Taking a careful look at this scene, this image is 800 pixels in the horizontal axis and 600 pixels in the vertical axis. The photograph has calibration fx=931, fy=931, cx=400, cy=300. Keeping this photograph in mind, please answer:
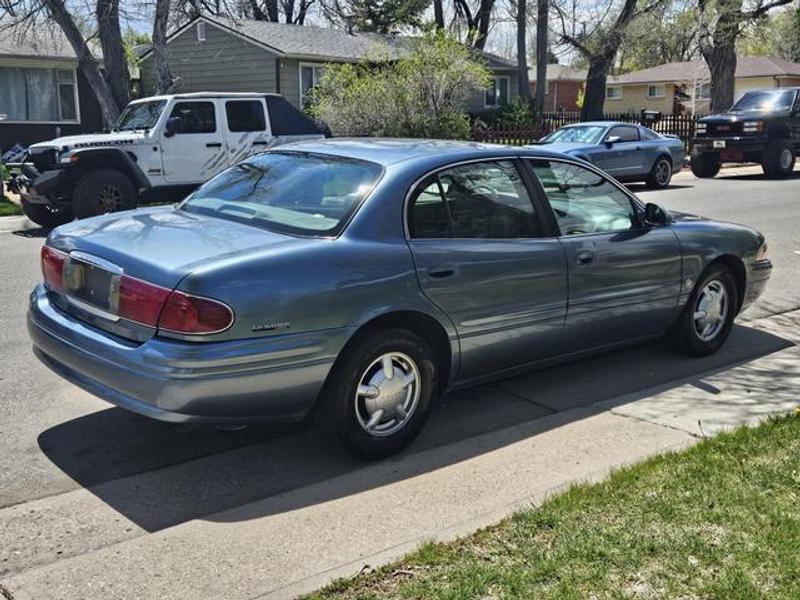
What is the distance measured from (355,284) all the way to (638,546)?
175cm

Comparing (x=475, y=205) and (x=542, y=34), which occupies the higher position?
(x=542, y=34)

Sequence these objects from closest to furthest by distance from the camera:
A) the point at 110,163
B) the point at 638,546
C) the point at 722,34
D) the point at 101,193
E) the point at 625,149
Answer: the point at 638,546
the point at 101,193
the point at 110,163
the point at 625,149
the point at 722,34

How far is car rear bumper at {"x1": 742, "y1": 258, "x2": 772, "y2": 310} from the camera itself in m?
6.74

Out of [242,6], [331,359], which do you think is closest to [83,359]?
[331,359]

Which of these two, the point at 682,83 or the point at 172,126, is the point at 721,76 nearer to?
the point at 682,83

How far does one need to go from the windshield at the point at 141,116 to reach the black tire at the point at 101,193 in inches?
45.0

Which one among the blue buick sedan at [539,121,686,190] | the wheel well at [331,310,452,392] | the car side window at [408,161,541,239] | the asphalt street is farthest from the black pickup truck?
the wheel well at [331,310,452,392]

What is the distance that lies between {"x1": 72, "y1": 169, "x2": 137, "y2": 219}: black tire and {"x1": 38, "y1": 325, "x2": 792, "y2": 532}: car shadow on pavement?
789cm

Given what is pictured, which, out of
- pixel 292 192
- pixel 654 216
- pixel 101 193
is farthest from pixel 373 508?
pixel 101 193

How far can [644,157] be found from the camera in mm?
19016

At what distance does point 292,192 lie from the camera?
5082 millimetres

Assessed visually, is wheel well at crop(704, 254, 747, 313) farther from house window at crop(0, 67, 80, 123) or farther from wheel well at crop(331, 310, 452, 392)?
house window at crop(0, 67, 80, 123)

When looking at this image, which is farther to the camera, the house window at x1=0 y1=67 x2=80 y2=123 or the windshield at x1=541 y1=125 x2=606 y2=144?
the house window at x1=0 y1=67 x2=80 y2=123

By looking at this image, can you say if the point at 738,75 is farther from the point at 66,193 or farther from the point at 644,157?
the point at 66,193
